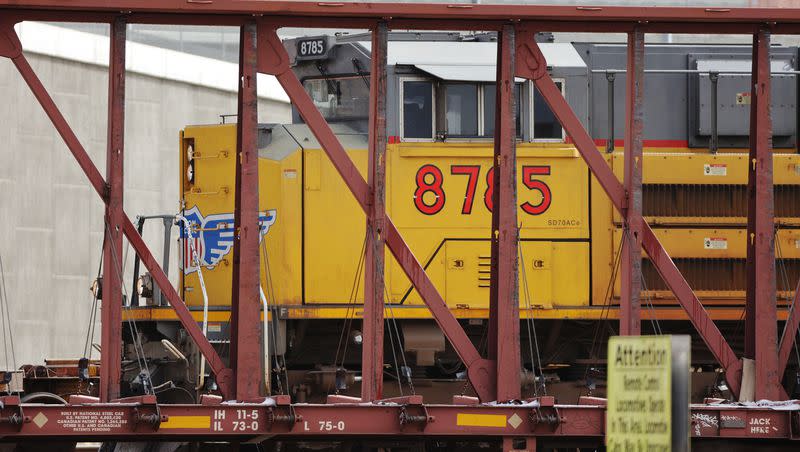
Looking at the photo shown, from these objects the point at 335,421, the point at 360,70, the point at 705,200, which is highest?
the point at 360,70

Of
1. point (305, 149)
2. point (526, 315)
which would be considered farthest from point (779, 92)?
A: point (305, 149)

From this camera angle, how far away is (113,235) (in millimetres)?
10469

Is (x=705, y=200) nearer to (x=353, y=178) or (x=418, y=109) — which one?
(x=418, y=109)

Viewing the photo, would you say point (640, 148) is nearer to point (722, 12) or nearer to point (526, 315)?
point (722, 12)

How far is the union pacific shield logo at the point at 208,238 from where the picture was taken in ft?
43.1

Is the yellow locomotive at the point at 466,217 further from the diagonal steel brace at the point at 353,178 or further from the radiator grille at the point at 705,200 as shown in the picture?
the diagonal steel brace at the point at 353,178

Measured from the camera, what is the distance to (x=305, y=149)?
41.9 ft

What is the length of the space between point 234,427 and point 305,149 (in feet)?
11.3

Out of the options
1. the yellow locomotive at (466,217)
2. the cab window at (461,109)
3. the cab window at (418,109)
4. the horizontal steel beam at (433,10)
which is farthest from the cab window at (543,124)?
the horizontal steel beam at (433,10)

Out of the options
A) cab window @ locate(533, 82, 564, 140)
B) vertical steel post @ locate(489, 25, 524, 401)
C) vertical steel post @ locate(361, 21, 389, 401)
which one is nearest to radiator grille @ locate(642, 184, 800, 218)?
cab window @ locate(533, 82, 564, 140)

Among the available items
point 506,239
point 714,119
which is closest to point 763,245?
point 506,239

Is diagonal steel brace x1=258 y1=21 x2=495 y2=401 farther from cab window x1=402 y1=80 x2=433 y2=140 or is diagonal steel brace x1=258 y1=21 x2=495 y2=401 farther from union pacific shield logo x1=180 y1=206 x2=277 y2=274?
union pacific shield logo x1=180 y1=206 x2=277 y2=274

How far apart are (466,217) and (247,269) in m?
3.04

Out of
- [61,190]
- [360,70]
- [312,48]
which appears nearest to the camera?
[360,70]
